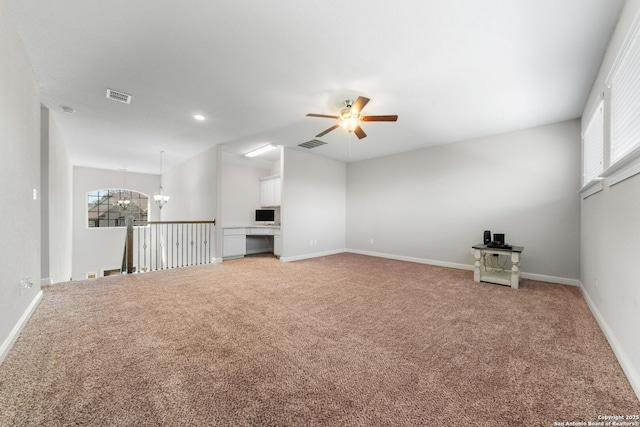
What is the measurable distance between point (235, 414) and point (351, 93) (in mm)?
3426

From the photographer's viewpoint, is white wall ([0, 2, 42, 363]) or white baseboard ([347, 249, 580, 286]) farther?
white baseboard ([347, 249, 580, 286])

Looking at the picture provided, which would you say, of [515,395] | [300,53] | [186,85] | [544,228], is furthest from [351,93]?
[544,228]

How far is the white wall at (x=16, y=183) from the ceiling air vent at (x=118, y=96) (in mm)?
688

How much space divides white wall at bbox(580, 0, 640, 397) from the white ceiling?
23 cm

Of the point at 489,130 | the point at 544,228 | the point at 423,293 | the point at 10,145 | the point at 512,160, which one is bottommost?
the point at 423,293

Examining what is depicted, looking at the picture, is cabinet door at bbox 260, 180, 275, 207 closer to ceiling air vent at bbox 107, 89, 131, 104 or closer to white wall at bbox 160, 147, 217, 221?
white wall at bbox 160, 147, 217, 221

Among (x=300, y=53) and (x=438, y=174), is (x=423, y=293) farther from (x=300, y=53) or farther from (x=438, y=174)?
(x=300, y=53)

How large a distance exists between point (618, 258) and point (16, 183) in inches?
214

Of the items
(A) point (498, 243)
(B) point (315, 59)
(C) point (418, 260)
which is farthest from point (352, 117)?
(C) point (418, 260)

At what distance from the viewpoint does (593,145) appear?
316 cm

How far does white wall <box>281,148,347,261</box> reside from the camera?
234 inches

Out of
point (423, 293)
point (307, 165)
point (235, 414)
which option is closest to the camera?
point (235, 414)

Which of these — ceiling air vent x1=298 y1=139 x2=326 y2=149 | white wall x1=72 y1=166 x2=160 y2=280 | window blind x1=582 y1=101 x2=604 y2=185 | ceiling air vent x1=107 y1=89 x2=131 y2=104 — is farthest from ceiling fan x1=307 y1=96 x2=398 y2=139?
white wall x1=72 y1=166 x2=160 y2=280

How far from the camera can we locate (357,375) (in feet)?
5.51
